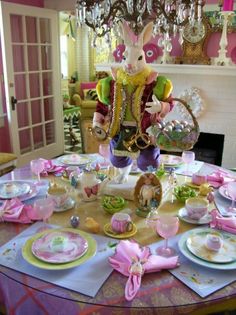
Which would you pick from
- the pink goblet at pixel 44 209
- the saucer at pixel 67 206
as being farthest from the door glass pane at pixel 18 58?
the pink goblet at pixel 44 209

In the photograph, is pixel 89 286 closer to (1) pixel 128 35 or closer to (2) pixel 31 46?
(1) pixel 128 35

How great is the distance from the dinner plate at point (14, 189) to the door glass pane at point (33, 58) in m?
2.46

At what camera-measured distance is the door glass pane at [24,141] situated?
3.81 meters

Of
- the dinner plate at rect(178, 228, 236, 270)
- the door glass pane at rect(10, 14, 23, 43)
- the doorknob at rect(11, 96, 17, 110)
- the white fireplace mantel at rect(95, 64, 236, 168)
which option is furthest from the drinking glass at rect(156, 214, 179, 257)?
the door glass pane at rect(10, 14, 23, 43)

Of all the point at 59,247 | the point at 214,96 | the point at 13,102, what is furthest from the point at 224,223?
the point at 13,102

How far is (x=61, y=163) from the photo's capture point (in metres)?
1.95

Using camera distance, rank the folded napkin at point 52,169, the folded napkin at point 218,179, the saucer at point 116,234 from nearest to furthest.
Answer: the saucer at point 116,234
the folded napkin at point 218,179
the folded napkin at point 52,169

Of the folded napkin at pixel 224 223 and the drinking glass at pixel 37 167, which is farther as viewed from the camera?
A: the drinking glass at pixel 37 167

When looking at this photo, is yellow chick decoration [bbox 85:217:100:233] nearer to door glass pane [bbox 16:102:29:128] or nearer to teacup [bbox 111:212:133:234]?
teacup [bbox 111:212:133:234]

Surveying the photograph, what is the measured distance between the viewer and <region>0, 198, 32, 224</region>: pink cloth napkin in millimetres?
1335

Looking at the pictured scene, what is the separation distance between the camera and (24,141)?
3854 mm

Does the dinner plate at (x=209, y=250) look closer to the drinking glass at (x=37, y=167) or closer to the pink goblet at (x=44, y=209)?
the pink goblet at (x=44, y=209)

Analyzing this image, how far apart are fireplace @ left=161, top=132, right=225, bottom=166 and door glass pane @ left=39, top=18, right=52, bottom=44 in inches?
82.2

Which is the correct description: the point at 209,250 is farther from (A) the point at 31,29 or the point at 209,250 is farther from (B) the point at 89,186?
(A) the point at 31,29
